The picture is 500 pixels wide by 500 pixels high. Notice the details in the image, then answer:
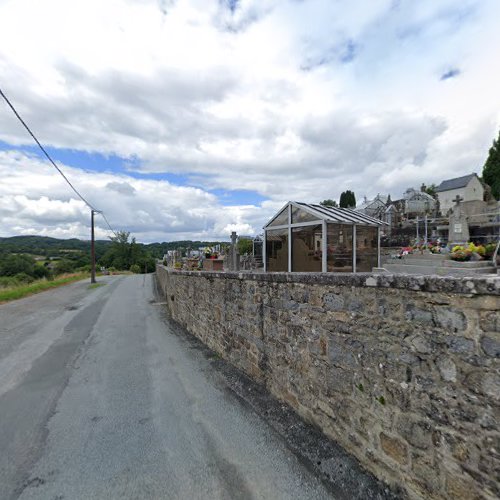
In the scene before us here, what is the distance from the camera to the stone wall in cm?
177

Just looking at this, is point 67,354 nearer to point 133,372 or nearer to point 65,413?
point 133,372

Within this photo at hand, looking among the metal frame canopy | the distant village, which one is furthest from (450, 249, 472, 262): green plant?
the distant village

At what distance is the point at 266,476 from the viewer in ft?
8.64

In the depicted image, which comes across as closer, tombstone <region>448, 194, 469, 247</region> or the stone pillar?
the stone pillar

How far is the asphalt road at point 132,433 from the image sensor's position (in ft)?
8.40

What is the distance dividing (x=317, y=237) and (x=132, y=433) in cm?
589

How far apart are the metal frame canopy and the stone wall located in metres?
4.11

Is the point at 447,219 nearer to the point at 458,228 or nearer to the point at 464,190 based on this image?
the point at 458,228

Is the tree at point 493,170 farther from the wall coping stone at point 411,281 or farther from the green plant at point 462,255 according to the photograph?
the wall coping stone at point 411,281

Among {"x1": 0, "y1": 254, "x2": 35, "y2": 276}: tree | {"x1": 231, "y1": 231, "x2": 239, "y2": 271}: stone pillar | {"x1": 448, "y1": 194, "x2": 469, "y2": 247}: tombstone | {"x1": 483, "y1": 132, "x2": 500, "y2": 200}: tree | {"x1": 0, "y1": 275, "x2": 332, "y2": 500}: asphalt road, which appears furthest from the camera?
{"x1": 0, "y1": 254, "x2": 35, "y2": 276}: tree

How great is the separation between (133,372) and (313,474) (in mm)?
3765

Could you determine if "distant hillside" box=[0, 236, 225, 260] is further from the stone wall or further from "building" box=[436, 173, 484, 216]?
the stone wall

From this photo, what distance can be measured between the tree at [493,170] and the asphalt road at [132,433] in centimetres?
3962

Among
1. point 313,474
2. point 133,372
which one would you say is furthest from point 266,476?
point 133,372
